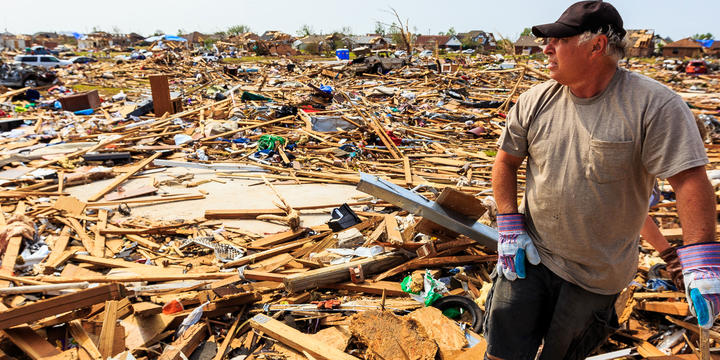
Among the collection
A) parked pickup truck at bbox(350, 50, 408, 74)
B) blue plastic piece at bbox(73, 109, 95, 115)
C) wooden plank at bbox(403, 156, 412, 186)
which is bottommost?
Answer: wooden plank at bbox(403, 156, 412, 186)

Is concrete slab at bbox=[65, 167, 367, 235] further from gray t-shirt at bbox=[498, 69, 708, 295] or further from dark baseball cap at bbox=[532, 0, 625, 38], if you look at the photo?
dark baseball cap at bbox=[532, 0, 625, 38]

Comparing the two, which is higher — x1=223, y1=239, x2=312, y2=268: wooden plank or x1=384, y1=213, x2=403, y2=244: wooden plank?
x1=384, y1=213, x2=403, y2=244: wooden plank

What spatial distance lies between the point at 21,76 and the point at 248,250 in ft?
67.1

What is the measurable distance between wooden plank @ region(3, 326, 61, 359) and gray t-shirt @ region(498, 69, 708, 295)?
334 centimetres

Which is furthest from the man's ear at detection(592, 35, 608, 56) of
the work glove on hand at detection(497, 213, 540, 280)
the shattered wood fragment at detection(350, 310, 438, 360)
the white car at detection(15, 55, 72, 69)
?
the white car at detection(15, 55, 72, 69)

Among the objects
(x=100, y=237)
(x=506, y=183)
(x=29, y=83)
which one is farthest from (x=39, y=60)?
(x=506, y=183)

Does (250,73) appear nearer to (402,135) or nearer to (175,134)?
(175,134)

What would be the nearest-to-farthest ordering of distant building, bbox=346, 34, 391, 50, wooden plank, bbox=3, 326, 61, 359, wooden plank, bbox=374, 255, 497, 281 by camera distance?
wooden plank, bbox=3, 326, 61, 359 < wooden plank, bbox=374, 255, 497, 281 < distant building, bbox=346, 34, 391, 50

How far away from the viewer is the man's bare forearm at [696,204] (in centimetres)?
174

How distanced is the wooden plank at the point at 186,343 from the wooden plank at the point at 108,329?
382 millimetres

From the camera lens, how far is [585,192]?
79.0 inches

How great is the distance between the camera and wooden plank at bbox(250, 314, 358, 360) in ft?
9.87

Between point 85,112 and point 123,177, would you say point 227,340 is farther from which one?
point 85,112

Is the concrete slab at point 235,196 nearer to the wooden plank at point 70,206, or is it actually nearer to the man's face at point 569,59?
the wooden plank at point 70,206
